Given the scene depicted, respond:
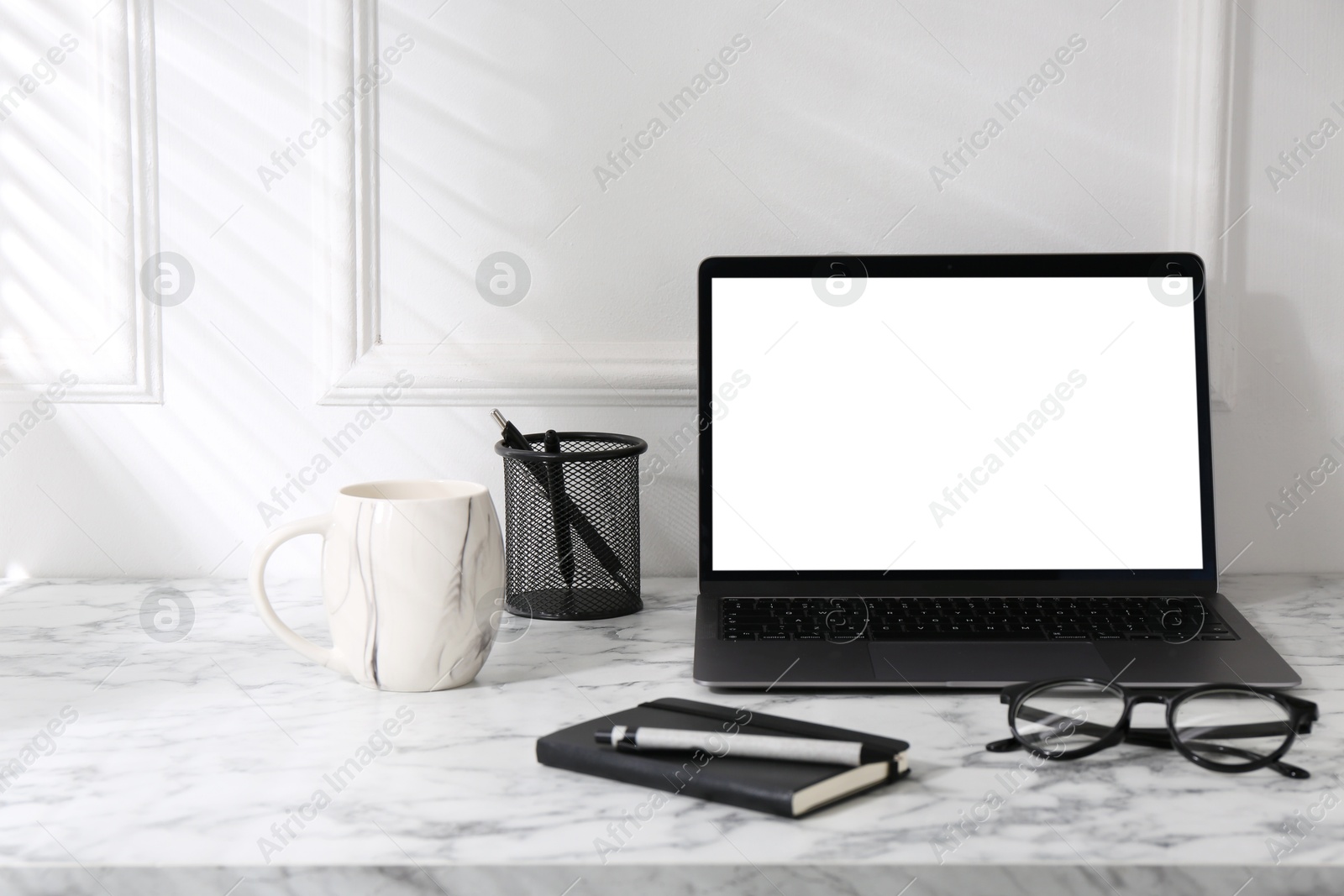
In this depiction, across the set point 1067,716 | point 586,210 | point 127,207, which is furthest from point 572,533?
point 127,207

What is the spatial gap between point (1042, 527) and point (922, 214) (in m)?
0.35

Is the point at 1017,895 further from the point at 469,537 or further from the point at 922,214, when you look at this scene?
the point at 922,214

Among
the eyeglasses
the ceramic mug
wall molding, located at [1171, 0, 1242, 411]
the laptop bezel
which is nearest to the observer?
the eyeglasses

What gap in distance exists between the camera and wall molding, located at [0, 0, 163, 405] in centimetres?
112

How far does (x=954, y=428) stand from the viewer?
3.29 feet

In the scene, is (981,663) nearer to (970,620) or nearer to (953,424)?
(970,620)

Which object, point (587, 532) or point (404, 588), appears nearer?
point (404, 588)

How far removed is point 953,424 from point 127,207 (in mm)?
870

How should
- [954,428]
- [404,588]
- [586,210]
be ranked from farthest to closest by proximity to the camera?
[586,210] < [954,428] < [404,588]

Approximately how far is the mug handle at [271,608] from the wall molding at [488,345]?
365 millimetres

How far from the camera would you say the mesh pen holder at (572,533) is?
1008mm

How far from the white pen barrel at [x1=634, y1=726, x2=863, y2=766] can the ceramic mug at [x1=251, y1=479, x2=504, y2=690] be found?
7.9 inches

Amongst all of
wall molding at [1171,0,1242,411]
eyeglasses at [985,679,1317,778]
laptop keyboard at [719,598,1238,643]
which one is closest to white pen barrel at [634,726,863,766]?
eyeglasses at [985,679,1317,778]

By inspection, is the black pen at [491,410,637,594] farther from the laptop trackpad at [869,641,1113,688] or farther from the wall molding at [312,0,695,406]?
the laptop trackpad at [869,641,1113,688]
